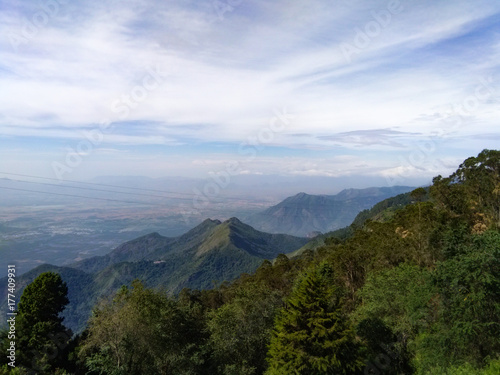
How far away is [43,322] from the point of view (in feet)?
113

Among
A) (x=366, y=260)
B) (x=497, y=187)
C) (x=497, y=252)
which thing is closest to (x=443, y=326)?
(x=497, y=252)

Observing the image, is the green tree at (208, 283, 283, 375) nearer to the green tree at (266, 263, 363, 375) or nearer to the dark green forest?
the dark green forest

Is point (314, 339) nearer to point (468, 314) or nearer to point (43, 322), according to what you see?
point (468, 314)

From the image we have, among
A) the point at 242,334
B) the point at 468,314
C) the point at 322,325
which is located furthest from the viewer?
the point at 242,334

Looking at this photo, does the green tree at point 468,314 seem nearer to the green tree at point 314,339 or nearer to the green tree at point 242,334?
the green tree at point 314,339

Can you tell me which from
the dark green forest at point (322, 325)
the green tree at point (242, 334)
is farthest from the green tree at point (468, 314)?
the green tree at point (242, 334)

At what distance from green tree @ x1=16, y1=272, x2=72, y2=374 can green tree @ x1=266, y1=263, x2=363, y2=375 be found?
27.4 meters

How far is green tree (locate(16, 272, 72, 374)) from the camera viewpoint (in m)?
32.7

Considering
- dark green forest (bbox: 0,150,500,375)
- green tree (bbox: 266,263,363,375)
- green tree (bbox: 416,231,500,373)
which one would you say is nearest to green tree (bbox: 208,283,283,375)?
dark green forest (bbox: 0,150,500,375)

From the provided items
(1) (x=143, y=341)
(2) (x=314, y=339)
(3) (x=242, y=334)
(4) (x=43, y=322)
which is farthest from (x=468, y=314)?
(4) (x=43, y=322)

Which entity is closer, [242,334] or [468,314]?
[468,314]

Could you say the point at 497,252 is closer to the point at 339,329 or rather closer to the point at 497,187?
the point at 339,329

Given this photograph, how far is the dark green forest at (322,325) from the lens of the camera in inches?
690

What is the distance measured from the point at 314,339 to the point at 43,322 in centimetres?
3291
